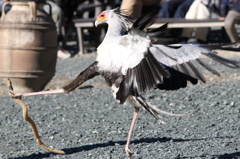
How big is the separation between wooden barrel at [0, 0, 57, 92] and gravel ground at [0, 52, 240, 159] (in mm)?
427

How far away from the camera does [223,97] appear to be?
610 cm

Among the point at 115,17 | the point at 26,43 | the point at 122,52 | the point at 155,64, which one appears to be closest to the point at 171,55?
the point at 155,64

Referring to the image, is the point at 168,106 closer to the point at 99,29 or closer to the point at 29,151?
the point at 29,151

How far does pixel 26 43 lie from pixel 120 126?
6.58 ft

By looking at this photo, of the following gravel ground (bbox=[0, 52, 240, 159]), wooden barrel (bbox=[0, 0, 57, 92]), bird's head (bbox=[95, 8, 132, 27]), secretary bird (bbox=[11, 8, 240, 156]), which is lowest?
gravel ground (bbox=[0, 52, 240, 159])

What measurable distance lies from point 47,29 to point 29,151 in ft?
7.99

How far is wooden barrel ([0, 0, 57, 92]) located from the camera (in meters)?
6.21

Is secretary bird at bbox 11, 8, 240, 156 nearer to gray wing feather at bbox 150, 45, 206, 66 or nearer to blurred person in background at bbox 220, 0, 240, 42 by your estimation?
gray wing feather at bbox 150, 45, 206, 66

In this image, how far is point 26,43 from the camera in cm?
623

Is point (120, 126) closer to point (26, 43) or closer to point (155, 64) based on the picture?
point (155, 64)

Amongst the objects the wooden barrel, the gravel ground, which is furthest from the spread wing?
the wooden barrel

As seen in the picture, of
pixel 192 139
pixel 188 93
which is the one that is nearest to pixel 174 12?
pixel 188 93

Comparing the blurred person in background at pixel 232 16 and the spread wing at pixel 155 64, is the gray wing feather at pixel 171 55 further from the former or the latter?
the blurred person in background at pixel 232 16

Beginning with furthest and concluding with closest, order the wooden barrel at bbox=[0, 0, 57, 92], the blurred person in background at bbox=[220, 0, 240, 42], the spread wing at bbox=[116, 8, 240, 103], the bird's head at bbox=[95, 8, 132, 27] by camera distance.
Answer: the blurred person in background at bbox=[220, 0, 240, 42] → the wooden barrel at bbox=[0, 0, 57, 92] → the bird's head at bbox=[95, 8, 132, 27] → the spread wing at bbox=[116, 8, 240, 103]
